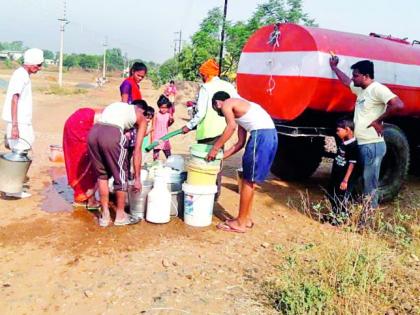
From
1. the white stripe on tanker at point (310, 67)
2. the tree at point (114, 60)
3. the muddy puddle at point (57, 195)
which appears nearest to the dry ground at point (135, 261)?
the muddy puddle at point (57, 195)

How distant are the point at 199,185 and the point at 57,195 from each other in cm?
A: 203

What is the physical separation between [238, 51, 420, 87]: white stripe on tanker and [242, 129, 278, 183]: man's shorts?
1195mm

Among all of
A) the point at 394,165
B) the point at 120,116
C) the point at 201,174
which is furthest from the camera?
the point at 394,165

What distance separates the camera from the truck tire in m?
5.89

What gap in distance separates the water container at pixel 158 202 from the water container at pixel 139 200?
0.31ft

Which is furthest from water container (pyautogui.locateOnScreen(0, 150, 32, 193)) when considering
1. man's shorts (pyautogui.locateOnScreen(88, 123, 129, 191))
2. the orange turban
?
the orange turban

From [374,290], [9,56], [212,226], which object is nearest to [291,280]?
[374,290]

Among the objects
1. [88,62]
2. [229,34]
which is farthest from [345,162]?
[88,62]

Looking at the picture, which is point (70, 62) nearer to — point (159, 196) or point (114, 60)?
point (114, 60)

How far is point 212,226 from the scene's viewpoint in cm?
488

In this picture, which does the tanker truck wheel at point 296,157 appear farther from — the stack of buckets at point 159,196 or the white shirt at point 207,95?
the stack of buckets at point 159,196

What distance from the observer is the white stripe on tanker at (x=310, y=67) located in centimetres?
528

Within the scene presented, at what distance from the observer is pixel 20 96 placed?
201 inches

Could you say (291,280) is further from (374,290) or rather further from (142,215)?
(142,215)
